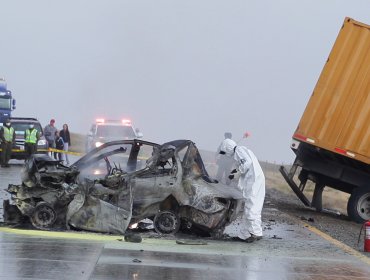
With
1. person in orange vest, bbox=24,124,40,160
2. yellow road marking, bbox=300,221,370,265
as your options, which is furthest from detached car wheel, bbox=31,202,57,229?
person in orange vest, bbox=24,124,40,160

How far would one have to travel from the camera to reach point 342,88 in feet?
53.8

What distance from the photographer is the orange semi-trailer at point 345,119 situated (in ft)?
53.1

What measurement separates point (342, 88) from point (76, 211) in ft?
24.4

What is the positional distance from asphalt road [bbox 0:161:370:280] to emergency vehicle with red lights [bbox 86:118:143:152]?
13.6 meters

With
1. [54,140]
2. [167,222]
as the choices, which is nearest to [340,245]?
[167,222]

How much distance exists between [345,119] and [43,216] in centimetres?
754

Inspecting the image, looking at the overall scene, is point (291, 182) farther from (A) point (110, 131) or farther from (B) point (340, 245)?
(A) point (110, 131)

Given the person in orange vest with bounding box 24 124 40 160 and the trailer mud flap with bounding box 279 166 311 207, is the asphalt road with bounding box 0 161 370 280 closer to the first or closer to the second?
the trailer mud flap with bounding box 279 166 311 207

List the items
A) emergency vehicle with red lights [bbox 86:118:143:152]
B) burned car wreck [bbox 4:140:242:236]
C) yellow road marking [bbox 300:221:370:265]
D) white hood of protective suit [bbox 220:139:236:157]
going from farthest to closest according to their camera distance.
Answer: emergency vehicle with red lights [bbox 86:118:143:152], white hood of protective suit [bbox 220:139:236:157], burned car wreck [bbox 4:140:242:236], yellow road marking [bbox 300:221:370:265]

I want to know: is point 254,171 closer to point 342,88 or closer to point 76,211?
point 76,211

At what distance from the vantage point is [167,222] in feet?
37.8

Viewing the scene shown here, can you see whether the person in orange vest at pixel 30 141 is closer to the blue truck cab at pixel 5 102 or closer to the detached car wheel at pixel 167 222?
the blue truck cab at pixel 5 102

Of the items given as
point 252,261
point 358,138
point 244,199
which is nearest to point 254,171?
point 244,199

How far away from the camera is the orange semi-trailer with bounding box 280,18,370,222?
16.2 metres
